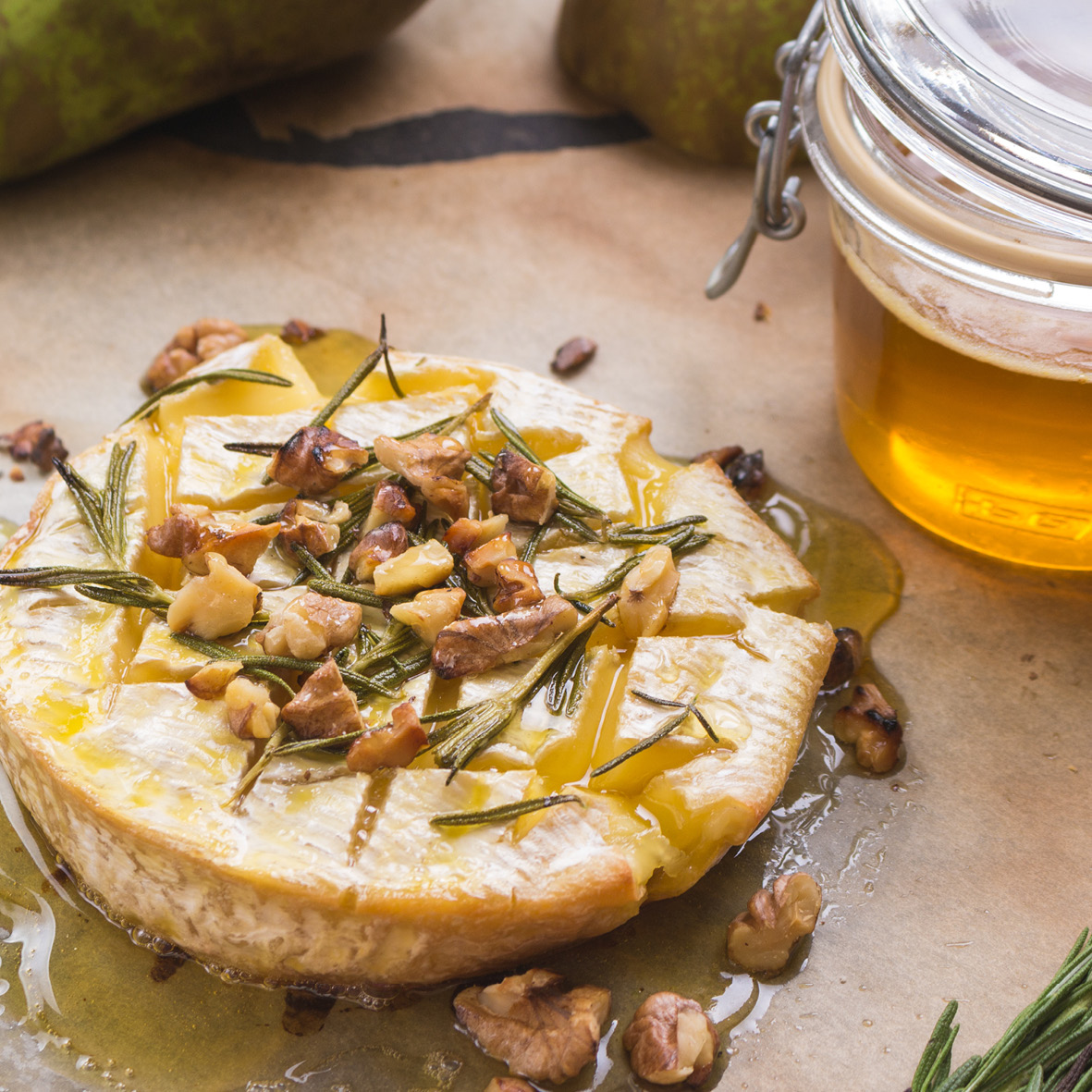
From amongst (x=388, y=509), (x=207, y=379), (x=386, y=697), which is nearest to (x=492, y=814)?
(x=386, y=697)

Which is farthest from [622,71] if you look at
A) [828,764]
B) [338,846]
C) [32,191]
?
[338,846]

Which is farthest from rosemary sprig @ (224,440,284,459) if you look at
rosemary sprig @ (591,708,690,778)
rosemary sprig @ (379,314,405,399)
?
rosemary sprig @ (591,708,690,778)

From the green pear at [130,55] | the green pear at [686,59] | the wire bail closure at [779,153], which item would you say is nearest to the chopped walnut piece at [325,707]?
the wire bail closure at [779,153]

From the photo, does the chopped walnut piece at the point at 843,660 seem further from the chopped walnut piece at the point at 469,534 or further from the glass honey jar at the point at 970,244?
the chopped walnut piece at the point at 469,534

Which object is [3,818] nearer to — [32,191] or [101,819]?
[101,819]

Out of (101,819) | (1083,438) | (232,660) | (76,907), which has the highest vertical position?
(1083,438)

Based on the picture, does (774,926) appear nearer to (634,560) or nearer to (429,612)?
(634,560)
